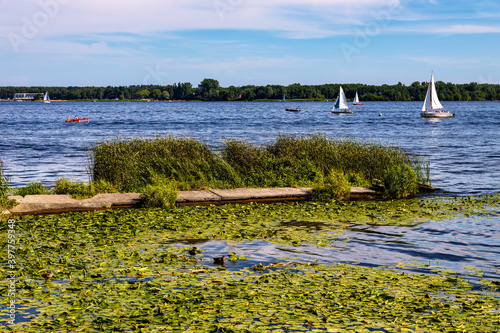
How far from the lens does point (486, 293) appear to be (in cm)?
806

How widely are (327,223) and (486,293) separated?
552 centimetres

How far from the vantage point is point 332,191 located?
54.9 ft

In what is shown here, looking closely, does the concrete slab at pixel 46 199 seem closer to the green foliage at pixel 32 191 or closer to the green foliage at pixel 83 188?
the green foliage at pixel 83 188

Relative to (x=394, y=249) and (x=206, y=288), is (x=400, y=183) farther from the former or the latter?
(x=206, y=288)

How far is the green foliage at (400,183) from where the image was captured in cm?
1786

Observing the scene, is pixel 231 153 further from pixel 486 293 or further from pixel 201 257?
pixel 486 293

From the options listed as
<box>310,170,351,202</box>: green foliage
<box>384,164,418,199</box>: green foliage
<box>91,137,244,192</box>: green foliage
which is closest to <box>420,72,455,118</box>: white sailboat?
<box>384,164,418,199</box>: green foliage

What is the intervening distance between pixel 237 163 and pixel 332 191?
4215 millimetres

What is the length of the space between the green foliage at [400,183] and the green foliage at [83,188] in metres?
9.25

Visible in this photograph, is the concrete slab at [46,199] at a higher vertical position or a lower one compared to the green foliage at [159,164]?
lower

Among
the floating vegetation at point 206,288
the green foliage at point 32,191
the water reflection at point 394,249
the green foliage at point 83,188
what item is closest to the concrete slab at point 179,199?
the green foliage at point 83,188

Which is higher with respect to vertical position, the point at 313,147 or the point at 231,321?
the point at 313,147

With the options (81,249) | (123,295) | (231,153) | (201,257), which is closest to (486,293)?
(201,257)

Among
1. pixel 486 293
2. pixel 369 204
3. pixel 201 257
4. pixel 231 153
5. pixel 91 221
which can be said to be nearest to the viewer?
pixel 486 293
